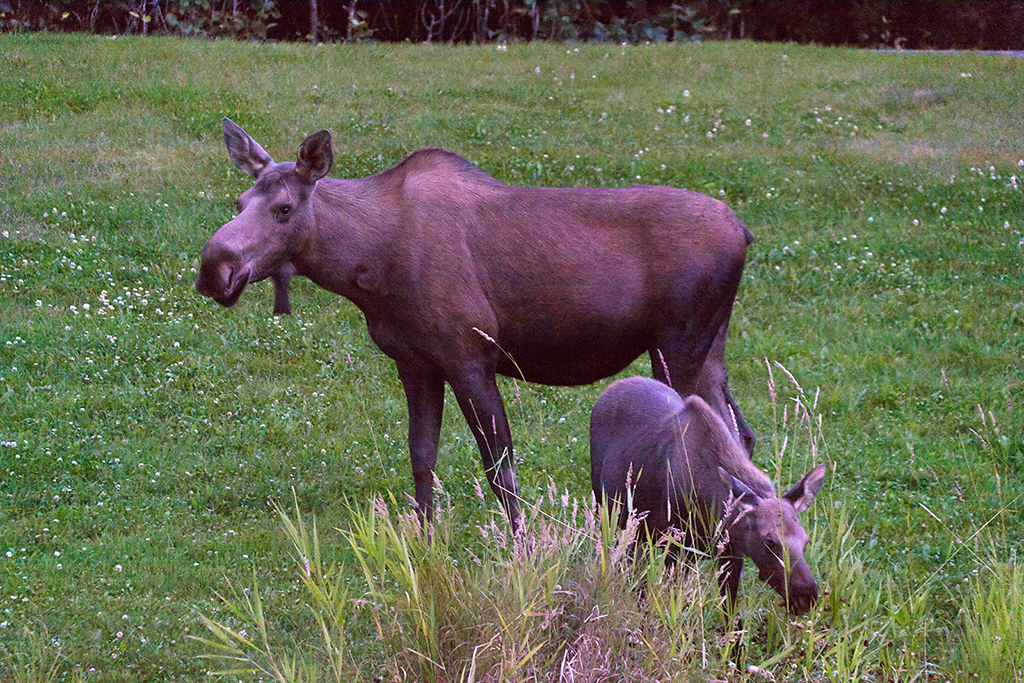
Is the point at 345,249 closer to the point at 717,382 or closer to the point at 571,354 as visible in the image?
the point at 571,354

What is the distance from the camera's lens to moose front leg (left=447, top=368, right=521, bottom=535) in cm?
643

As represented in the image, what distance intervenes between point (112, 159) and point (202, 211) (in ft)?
6.73

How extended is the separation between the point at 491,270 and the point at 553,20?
14679 millimetres

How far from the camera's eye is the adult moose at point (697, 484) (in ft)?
16.2

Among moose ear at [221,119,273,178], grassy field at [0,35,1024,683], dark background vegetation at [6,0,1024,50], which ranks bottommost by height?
grassy field at [0,35,1024,683]

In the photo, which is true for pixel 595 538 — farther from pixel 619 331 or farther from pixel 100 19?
pixel 100 19

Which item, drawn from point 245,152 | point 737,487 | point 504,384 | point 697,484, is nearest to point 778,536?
point 737,487

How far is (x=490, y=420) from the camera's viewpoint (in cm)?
651

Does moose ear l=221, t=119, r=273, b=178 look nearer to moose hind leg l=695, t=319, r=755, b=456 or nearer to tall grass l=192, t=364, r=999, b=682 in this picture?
A: tall grass l=192, t=364, r=999, b=682

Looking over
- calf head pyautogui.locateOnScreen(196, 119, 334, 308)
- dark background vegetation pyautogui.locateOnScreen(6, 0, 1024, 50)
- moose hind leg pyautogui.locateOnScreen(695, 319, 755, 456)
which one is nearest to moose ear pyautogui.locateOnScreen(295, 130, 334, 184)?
calf head pyautogui.locateOnScreen(196, 119, 334, 308)

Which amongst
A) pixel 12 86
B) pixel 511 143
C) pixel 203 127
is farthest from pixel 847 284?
pixel 12 86

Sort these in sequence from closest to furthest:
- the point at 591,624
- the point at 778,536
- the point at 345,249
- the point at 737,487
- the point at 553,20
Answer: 1. the point at 778,536
2. the point at 591,624
3. the point at 737,487
4. the point at 345,249
5. the point at 553,20

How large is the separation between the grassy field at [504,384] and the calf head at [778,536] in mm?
269

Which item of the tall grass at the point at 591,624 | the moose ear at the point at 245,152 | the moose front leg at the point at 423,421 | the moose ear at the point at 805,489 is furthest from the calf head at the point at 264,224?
the moose ear at the point at 805,489
